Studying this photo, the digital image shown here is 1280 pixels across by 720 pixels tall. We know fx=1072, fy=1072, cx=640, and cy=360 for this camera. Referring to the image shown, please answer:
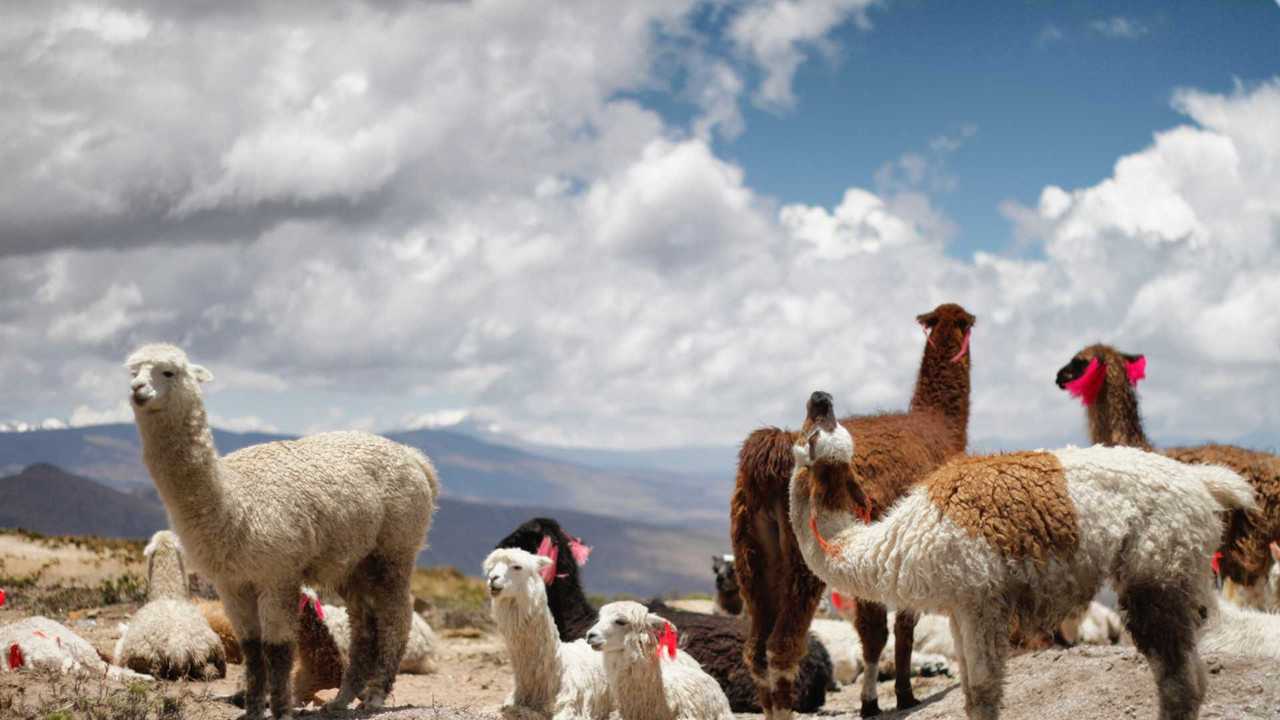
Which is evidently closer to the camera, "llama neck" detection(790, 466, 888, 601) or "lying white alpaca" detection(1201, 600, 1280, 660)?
"llama neck" detection(790, 466, 888, 601)

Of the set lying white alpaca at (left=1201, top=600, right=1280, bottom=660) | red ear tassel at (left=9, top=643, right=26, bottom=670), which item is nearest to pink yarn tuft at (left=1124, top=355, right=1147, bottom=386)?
lying white alpaca at (left=1201, top=600, right=1280, bottom=660)

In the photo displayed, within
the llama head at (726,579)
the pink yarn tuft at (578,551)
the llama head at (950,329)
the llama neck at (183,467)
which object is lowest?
the llama head at (726,579)

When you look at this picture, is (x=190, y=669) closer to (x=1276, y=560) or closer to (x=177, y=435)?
(x=177, y=435)

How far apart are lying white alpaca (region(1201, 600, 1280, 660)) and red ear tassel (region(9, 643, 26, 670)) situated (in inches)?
395

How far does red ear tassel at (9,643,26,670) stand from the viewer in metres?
9.58

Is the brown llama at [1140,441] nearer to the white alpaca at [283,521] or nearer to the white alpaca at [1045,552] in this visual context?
the white alpaca at [1045,552]

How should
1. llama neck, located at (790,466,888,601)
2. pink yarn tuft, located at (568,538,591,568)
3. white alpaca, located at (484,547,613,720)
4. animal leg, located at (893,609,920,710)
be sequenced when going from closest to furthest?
llama neck, located at (790,466,888,601), white alpaca, located at (484,547,613,720), animal leg, located at (893,609,920,710), pink yarn tuft, located at (568,538,591,568)

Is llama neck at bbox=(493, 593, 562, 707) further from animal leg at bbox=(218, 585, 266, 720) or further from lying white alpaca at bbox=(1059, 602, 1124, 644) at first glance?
lying white alpaca at bbox=(1059, 602, 1124, 644)

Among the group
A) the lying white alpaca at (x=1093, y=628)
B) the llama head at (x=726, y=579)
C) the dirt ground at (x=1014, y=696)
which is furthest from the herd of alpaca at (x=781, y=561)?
the llama head at (x=726, y=579)

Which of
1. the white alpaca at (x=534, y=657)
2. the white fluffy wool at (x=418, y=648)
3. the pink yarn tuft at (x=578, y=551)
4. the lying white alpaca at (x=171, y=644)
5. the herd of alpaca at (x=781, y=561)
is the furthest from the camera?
the white fluffy wool at (x=418, y=648)

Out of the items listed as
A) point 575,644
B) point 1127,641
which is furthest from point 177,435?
point 1127,641

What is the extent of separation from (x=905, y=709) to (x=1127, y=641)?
113 inches

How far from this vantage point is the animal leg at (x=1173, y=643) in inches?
251

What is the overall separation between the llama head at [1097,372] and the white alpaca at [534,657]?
538 cm
